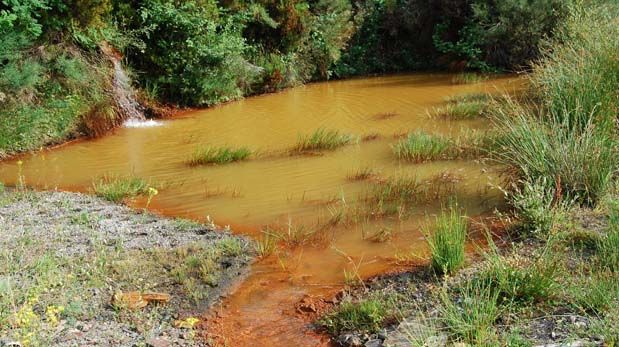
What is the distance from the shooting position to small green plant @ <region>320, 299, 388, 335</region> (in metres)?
4.15

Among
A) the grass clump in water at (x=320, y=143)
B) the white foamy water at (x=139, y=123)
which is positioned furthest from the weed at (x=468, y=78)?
the white foamy water at (x=139, y=123)

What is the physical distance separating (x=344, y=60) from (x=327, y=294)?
1390cm

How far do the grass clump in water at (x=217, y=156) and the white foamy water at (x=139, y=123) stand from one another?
3062 mm

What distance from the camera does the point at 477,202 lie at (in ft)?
21.4

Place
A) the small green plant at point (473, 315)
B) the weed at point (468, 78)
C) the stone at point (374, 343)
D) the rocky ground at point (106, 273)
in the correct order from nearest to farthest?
the small green plant at point (473, 315) → the stone at point (374, 343) → the rocky ground at point (106, 273) → the weed at point (468, 78)

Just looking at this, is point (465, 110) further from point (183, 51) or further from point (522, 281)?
point (522, 281)

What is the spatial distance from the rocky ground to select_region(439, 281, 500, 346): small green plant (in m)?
1.61

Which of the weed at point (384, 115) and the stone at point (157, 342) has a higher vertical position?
the weed at point (384, 115)

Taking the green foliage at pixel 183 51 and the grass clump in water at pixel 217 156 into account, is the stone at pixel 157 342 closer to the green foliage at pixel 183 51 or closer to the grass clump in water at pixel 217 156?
the grass clump in water at pixel 217 156

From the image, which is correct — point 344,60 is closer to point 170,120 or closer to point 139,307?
point 170,120

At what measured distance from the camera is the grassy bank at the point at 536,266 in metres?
3.71

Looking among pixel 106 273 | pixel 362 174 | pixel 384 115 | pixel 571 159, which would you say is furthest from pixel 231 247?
pixel 384 115

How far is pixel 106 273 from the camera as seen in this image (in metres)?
4.89

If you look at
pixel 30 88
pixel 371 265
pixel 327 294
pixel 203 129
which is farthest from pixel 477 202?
pixel 30 88
